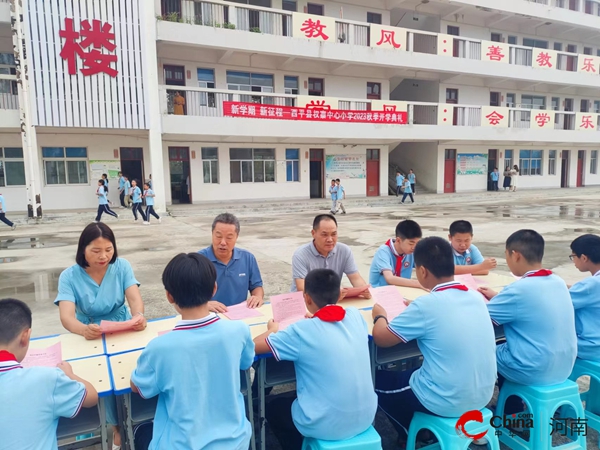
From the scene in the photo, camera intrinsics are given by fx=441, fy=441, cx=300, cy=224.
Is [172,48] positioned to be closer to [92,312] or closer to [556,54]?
[92,312]

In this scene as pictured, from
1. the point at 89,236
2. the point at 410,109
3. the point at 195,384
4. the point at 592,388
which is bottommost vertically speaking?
the point at 592,388

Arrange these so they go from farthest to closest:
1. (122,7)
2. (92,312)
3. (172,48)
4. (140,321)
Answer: (172,48) → (122,7) → (92,312) → (140,321)

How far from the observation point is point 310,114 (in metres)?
15.7

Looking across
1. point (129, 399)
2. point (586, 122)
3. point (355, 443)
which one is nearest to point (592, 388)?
point (355, 443)

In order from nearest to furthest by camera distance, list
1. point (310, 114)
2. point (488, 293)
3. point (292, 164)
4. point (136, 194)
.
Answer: point (488, 293)
point (136, 194)
point (310, 114)
point (292, 164)

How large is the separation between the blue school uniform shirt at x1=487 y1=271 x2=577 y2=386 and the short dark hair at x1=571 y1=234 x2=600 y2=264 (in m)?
0.52

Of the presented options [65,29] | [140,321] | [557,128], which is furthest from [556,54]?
[140,321]

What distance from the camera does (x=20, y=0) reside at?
11.6 metres

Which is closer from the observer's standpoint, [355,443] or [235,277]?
[355,443]

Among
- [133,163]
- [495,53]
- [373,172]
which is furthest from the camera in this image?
[373,172]

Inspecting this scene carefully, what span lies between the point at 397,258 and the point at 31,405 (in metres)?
2.65

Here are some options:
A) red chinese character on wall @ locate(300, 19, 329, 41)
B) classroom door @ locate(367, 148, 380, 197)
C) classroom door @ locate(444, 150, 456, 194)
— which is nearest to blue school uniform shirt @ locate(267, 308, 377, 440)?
red chinese character on wall @ locate(300, 19, 329, 41)

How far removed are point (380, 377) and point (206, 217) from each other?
37.5ft

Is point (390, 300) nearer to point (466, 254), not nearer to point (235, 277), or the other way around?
point (235, 277)
